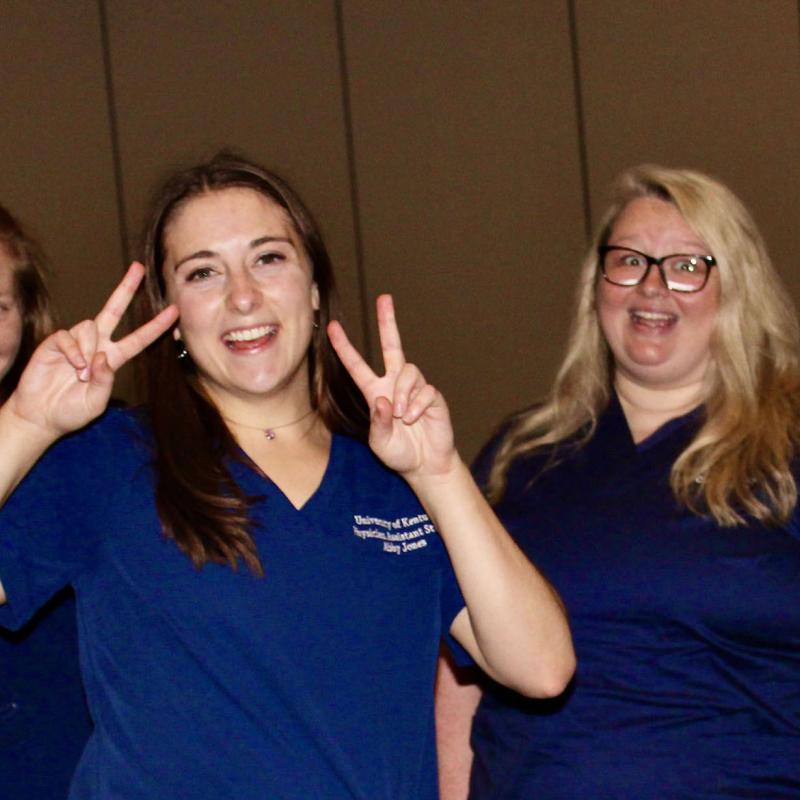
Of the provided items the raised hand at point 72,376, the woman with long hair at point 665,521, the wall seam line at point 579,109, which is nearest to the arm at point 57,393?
the raised hand at point 72,376

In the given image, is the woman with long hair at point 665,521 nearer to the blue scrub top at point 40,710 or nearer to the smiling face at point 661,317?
the smiling face at point 661,317

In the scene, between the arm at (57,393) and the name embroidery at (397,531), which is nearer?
the arm at (57,393)

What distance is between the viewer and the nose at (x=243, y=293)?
1602 millimetres

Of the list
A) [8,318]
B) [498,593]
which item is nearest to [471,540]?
[498,593]

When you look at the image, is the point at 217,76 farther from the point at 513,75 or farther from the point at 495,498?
the point at 495,498

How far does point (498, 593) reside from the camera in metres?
1.55

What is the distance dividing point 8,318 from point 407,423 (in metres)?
0.73

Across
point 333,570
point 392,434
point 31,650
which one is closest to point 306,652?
point 333,570

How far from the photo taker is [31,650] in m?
1.87

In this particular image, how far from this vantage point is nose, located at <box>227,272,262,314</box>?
160 centimetres

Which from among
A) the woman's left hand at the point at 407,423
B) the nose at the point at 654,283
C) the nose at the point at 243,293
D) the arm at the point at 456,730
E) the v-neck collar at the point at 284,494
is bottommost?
the arm at the point at 456,730

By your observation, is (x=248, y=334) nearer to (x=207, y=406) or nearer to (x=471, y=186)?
(x=207, y=406)

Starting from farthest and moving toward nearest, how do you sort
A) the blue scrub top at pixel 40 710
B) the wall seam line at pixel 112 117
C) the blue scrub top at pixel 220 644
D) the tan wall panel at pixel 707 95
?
the wall seam line at pixel 112 117 → the tan wall panel at pixel 707 95 → the blue scrub top at pixel 40 710 → the blue scrub top at pixel 220 644

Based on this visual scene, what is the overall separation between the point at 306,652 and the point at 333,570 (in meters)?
0.11
